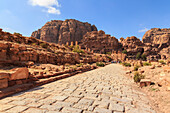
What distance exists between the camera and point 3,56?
33.3ft

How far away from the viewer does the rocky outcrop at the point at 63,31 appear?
72000 mm

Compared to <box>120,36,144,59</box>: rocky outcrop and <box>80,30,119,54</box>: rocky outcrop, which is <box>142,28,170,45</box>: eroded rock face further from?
<box>80,30,119,54</box>: rocky outcrop

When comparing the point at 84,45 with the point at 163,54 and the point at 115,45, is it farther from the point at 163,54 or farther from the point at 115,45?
the point at 163,54

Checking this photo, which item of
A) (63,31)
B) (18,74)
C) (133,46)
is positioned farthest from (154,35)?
(18,74)

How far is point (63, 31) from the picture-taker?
73.9 m

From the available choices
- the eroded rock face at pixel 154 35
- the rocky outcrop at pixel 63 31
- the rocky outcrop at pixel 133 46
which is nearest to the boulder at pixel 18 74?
the rocky outcrop at pixel 133 46

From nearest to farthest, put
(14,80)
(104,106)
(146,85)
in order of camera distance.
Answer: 1. (104,106)
2. (14,80)
3. (146,85)

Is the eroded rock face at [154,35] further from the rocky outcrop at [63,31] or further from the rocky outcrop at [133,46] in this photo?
the rocky outcrop at [63,31]

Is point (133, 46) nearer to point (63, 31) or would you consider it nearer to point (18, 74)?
point (63, 31)

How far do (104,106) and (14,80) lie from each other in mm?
4228

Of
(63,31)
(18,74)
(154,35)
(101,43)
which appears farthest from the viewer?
(154,35)

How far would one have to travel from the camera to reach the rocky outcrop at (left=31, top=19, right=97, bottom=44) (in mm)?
72000

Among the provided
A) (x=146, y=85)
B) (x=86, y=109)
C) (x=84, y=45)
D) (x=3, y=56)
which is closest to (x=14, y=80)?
(x=86, y=109)

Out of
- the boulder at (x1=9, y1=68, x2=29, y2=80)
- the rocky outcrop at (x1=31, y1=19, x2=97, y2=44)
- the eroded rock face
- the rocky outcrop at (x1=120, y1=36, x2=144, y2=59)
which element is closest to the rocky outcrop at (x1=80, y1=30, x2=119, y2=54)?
the rocky outcrop at (x1=120, y1=36, x2=144, y2=59)
